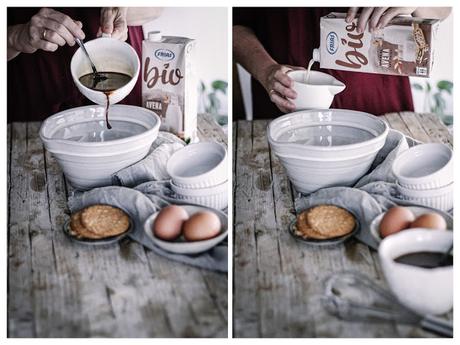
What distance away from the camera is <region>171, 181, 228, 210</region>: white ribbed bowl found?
1.36 meters

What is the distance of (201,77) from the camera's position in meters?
1.46

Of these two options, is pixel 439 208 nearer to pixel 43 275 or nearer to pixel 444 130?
pixel 444 130

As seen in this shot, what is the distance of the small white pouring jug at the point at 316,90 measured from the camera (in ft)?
4.86

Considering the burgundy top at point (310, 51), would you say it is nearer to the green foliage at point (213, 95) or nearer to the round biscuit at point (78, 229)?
the green foliage at point (213, 95)

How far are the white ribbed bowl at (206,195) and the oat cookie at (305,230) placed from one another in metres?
0.14

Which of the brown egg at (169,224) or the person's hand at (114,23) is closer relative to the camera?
the brown egg at (169,224)

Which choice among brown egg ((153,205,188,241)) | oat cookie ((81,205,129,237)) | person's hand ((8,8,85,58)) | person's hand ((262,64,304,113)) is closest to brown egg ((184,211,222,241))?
brown egg ((153,205,188,241))

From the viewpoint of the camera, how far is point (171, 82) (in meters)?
1.46

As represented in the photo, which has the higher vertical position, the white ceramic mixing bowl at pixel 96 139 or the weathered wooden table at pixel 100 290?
the white ceramic mixing bowl at pixel 96 139

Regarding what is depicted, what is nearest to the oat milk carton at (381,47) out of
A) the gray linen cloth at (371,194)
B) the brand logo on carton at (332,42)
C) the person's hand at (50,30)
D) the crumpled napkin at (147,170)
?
the brand logo on carton at (332,42)

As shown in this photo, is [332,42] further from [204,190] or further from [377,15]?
[204,190]

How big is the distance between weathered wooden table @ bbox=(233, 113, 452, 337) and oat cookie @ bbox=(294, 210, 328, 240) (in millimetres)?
20

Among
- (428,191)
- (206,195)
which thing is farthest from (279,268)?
(428,191)

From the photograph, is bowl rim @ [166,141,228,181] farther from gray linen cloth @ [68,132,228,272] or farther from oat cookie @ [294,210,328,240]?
oat cookie @ [294,210,328,240]
